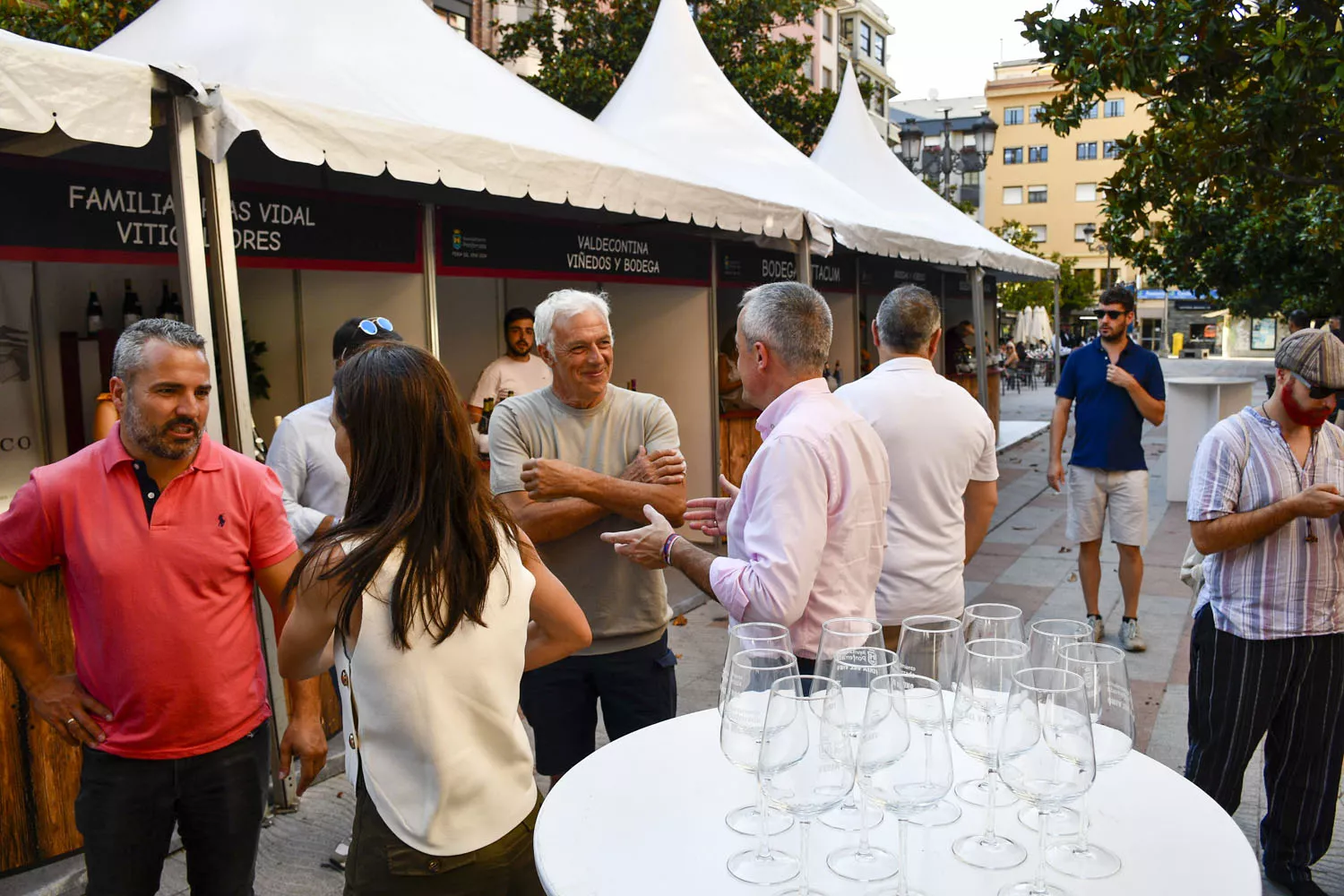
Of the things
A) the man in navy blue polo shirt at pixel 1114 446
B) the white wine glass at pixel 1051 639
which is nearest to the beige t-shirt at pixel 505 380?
the man in navy blue polo shirt at pixel 1114 446

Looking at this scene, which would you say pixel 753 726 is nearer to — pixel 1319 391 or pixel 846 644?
pixel 846 644

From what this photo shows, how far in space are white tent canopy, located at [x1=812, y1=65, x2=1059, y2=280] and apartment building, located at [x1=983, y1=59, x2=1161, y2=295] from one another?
6178 centimetres

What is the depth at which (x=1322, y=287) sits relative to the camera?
60.9 ft

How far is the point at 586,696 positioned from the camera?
335 cm

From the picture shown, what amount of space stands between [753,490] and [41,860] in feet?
9.52

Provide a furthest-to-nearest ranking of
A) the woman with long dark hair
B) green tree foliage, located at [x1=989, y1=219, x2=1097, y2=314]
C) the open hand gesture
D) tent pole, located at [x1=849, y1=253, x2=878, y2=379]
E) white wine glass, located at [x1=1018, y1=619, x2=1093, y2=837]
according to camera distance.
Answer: green tree foliage, located at [x1=989, y1=219, x2=1097, y2=314], tent pole, located at [x1=849, y1=253, x2=878, y2=379], the open hand gesture, the woman with long dark hair, white wine glass, located at [x1=1018, y1=619, x2=1093, y2=837]

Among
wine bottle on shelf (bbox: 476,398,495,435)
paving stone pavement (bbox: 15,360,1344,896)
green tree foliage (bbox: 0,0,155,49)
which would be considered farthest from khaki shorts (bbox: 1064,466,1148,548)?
green tree foliage (bbox: 0,0,155,49)

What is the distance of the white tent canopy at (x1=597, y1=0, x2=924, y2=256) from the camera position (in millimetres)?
8719

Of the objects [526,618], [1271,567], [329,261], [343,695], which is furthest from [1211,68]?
[343,695]

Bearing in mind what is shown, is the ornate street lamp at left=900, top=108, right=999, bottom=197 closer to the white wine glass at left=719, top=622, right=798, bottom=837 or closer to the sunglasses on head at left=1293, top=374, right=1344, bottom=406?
the sunglasses on head at left=1293, top=374, right=1344, bottom=406

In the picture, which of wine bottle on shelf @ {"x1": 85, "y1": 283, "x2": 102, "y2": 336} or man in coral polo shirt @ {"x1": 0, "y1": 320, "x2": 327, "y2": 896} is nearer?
man in coral polo shirt @ {"x1": 0, "y1": 320, "x2": 327, "y2": 896}

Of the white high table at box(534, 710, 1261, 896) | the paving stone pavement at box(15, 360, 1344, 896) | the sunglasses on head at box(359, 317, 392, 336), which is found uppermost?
the sunglasses on head at box(359, 317, 392, 336)

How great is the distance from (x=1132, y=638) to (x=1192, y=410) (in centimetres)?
539

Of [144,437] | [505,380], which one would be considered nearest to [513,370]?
[505,380]
